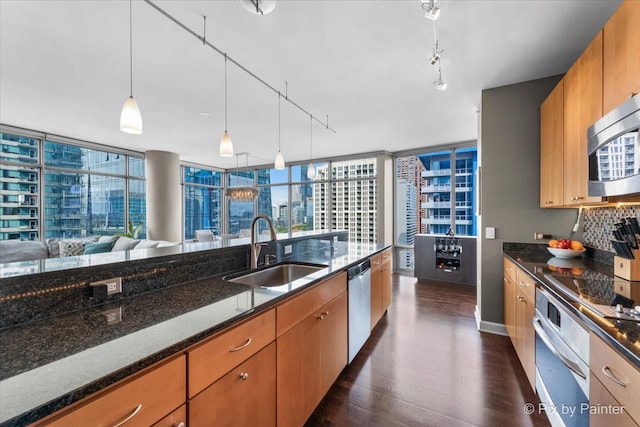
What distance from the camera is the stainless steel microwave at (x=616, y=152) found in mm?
1282

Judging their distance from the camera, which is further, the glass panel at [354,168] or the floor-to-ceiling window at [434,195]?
the glass panel at [354,168]

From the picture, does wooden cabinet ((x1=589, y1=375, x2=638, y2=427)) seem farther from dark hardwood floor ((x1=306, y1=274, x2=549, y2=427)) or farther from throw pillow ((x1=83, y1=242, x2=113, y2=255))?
throw pillow ((x1=83, y1=242, x2=113, y2=255))

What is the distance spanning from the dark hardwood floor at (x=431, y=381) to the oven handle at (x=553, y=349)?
592 millimetres

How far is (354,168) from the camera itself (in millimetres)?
6484

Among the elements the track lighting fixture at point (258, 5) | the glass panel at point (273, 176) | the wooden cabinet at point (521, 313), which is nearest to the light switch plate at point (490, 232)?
the wooden cabinet at point (521, 313)

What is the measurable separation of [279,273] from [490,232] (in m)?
2.32

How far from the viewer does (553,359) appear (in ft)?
4.79

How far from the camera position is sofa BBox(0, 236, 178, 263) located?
147 inches

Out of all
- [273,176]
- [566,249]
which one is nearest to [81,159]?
[273,176]

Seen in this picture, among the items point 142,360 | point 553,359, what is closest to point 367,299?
point 553,359

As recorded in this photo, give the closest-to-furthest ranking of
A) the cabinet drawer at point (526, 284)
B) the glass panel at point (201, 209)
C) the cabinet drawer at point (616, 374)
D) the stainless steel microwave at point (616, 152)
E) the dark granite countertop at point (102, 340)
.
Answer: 1. the dark granite countertop at point (102, 340)
2. the cabinet drawer at point (616, 374)
3. the stainless steel microwave at point (616, 152)
4. the cabinet drawer at point (526, 284)
5. the glass panel at point (201, 209)

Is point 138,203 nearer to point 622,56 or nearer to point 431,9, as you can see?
point 431,9

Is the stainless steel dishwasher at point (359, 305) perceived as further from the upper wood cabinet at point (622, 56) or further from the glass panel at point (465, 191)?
the glass panel at point (465, 191)

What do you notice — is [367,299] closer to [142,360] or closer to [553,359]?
[553,359]
